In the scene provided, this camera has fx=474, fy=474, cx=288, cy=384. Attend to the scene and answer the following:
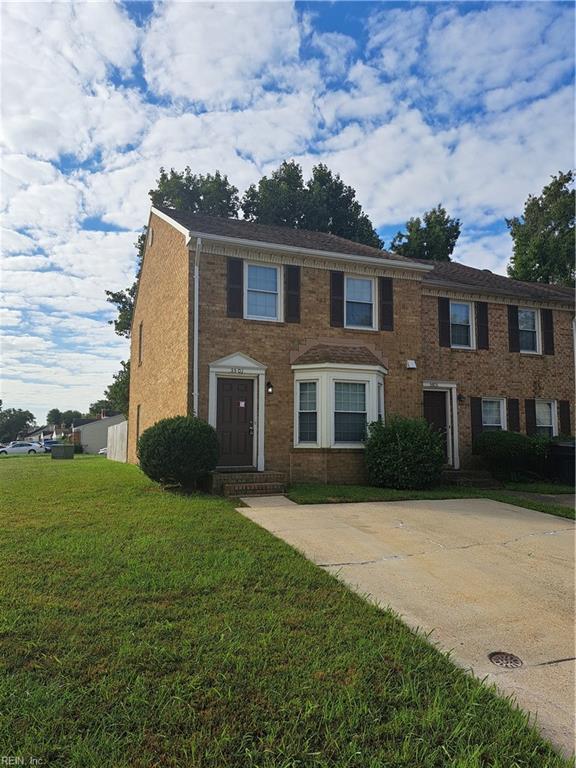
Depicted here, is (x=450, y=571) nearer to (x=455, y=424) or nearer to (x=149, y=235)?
(x=455, y=424)

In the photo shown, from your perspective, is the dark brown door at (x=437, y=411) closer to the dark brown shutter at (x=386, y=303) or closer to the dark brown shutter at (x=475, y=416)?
the dark brown shutter at (x=475, y=416)

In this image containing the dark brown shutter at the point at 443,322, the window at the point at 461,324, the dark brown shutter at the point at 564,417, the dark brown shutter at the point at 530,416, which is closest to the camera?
the dark brown shutter at the point at 443,322

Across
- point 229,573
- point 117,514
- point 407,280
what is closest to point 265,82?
point 407,280

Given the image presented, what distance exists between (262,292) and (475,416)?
24.3ft

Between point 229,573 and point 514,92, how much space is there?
10.4 metres

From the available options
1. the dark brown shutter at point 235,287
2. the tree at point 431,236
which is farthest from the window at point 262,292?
the tree at point 431,236

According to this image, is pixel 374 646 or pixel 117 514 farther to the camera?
pixel 117 514

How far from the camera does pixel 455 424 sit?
13.9 meters

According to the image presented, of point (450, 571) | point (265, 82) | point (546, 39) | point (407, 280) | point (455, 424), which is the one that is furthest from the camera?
point (455, 424)

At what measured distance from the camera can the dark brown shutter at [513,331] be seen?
14.8 meters

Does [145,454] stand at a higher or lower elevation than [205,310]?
lower

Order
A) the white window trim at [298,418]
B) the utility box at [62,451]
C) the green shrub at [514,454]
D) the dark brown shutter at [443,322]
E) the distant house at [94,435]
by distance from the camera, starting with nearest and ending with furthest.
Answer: the white window trim at [298,418]
the green shrub at [514,454]
the dark brown shutter at [443,322]
the utility box at [62,451]
the distant house at [94,435]

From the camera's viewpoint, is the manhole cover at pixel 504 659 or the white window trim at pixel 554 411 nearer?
the manhole cover at pixel 504 659

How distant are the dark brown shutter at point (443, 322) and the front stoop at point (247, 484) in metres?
6.94
